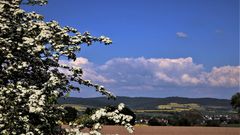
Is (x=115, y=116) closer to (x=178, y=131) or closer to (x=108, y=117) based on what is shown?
(x=108, y=117)

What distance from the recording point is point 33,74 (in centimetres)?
1566

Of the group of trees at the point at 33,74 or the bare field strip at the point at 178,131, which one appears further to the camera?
the bare field strip at the point at 178,131

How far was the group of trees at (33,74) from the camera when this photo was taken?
14.0 metres

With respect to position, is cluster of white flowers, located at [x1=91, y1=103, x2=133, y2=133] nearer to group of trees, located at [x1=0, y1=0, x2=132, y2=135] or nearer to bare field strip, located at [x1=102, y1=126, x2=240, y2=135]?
group of trees, located at [x1=0, y1=0, x2=132, y2=135]

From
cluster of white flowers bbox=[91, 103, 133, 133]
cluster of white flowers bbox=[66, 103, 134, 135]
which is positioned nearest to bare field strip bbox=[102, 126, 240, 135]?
cluster of white flowers bbox=[66, 103, 134, 135]

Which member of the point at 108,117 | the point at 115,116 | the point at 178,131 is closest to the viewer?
the point at 115,116

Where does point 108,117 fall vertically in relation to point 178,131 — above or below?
above

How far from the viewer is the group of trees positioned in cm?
1397

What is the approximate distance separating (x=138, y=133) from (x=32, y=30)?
29827 millimetres

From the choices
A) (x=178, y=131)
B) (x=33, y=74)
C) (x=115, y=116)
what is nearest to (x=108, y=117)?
(x=115, y=116)

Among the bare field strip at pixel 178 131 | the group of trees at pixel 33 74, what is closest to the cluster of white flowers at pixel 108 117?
the group of trees at pixel 33 74

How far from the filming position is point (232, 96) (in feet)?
369

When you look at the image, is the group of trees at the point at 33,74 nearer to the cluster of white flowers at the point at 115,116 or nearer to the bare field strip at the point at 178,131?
the cluster of white flowers at the point at 115,116

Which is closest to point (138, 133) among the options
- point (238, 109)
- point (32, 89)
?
point (32, 89)
